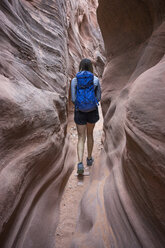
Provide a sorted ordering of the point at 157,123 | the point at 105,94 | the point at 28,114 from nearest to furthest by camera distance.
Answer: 1. the point at 157,123
2. the point at 28,114
3. the point at 105,94

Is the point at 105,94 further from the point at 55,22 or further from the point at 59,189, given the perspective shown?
the point at 55,22

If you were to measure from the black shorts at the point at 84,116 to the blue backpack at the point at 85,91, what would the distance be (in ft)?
0.56

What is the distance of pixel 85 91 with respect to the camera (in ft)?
8.48

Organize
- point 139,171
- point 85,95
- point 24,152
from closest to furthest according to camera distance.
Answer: point 139,171 → point 24,152 → point 85,95

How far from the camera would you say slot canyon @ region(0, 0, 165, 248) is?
4.03 feet

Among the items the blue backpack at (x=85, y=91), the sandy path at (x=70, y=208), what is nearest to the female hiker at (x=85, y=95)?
the blue backpack at (x=85, y=91)

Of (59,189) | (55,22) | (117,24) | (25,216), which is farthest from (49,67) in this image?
(25,216)

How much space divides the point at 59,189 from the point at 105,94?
7.99 ft

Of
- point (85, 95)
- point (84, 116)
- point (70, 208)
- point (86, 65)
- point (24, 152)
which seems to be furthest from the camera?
point (84, 116)

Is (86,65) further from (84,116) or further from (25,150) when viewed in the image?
(25,150)

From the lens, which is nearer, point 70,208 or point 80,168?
point 70,208

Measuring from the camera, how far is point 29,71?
9.03 feet

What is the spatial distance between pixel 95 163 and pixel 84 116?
45.0 inches

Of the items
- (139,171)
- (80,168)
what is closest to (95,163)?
(80,168)
